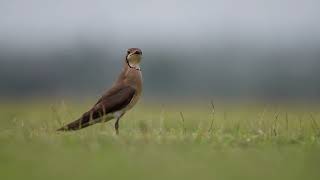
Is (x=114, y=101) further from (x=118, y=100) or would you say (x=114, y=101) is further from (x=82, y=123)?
(x=82, y=123)

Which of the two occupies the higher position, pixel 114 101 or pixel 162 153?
pixel 114 101

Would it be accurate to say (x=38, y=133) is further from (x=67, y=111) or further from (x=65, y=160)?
(x=65, y=160)

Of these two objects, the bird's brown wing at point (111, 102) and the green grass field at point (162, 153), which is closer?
the green grass field at point (162, 153)

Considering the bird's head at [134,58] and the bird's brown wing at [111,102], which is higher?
the bird's head at [134,58]

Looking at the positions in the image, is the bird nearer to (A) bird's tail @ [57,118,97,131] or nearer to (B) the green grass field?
(A) bird's tail @ [57,118,97,131]

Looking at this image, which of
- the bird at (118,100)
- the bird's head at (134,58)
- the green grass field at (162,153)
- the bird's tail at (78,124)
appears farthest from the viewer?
the bird's head at (134,58)

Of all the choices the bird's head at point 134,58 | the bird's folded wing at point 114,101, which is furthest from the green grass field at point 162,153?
the bird's head at point 134,58

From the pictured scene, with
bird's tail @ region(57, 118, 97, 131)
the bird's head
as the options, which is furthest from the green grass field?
the bird's head

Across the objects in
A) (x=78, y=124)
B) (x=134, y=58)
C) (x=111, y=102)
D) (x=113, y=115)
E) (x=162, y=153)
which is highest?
(x=134, y=58)

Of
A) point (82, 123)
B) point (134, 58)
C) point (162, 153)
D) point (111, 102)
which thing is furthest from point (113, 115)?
point (162, 153)

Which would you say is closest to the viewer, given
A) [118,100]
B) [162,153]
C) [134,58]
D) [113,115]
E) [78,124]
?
[162,153]

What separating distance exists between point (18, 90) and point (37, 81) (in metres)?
7.16

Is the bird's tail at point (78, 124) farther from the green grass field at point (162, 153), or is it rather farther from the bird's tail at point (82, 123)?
the green grass field at point (162, 153)

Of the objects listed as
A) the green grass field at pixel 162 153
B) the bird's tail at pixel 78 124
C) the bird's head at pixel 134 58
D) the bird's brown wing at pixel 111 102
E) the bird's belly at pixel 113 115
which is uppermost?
the bird's head at pixel 134 58
